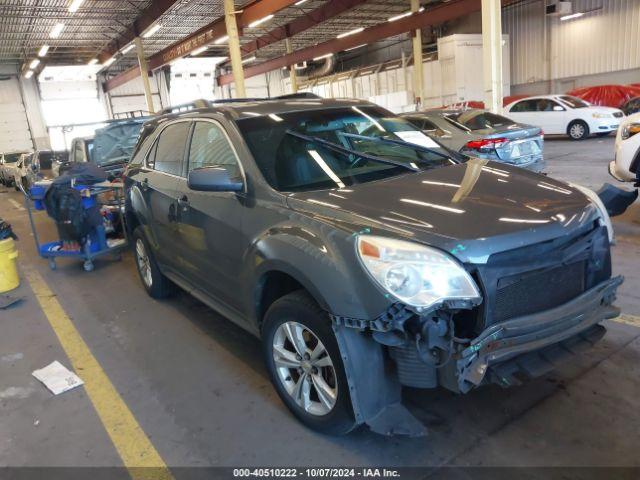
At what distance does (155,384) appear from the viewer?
11.0 ft

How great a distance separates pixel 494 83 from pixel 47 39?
791 inches

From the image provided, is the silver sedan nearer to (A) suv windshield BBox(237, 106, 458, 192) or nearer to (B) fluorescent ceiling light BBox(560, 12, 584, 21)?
(A) suv windshield BBox(237, 106, 458, 192)

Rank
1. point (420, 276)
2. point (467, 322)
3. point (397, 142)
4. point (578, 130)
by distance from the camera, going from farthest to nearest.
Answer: point (578, 130)
point (397, 142)
point (467, 322)
point (420, 276)

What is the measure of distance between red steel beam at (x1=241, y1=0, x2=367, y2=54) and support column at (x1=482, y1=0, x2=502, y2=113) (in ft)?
24.9

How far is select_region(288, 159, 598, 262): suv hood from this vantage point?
2135 millimetres

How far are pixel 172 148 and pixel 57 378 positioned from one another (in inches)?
77.6

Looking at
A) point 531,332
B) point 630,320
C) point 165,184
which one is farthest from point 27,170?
point 531,332

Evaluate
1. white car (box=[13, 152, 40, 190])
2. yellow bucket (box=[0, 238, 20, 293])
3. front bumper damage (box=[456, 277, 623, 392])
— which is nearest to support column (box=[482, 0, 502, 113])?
front bumper damage (box=[456, 277, 623, 392])

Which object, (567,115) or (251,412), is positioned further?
(567,115)

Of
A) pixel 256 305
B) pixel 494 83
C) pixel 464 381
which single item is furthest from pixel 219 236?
pixel 494 83

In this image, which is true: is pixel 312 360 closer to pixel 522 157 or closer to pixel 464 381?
pixel 464 381

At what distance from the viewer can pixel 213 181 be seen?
2852mm

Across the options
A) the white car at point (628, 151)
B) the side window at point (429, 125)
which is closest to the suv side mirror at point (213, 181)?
the white car at point (628, 151)

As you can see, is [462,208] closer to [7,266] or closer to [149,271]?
[149,271]
